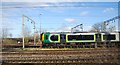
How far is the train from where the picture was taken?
123 feet

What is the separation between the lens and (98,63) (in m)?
13.1

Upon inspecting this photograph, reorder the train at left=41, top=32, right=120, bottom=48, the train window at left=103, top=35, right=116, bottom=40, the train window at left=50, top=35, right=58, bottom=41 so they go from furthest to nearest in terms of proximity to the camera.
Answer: the train window at left=103, top=35, right=116, bottom=40 → the train window at left=50, top=35, right=58, bottom=41 → the train at left=41, top=32, right=120, bottom=48

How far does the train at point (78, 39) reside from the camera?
3759 cm

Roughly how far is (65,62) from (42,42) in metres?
25.1

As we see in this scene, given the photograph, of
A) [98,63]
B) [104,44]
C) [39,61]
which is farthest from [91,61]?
[104,44]

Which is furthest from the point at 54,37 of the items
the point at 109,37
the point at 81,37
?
the point at 109,37

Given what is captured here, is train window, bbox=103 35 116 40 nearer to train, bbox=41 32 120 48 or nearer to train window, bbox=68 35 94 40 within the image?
train, bbox=41 32 120 48

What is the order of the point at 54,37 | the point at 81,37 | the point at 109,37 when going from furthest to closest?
the point at 109,37
the point at 81,37
the point at 54,37

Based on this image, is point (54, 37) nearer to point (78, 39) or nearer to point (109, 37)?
point (78, 39)

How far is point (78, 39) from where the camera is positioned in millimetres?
38094

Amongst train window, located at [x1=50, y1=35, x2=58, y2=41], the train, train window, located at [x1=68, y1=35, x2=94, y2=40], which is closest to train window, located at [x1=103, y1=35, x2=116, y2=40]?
the train

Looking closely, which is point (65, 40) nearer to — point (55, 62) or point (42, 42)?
point (42, 42)

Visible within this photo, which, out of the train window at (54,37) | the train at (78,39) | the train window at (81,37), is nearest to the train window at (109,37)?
the train at (78,39)

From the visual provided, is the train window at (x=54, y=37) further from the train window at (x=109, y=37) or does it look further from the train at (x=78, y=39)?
the train window at (x=109, y=37)
